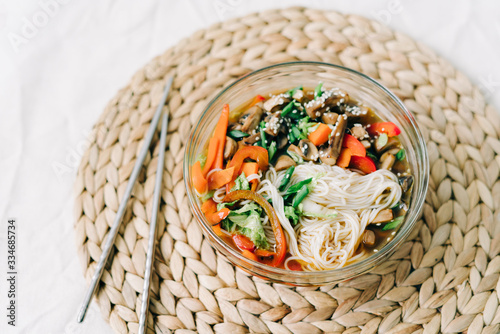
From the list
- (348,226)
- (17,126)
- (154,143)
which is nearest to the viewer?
(348,226)

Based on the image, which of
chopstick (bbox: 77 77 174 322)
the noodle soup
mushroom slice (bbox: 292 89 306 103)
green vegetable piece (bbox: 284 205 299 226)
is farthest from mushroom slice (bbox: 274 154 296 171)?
chopstick (bbox: 77 77 174 322)

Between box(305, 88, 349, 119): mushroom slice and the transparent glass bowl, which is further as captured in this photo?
box(305, 88, 349, 119): mushroom slice

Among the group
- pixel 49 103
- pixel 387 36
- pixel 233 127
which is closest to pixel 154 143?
pixel 233 127

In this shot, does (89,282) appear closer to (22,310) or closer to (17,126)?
(22,310)

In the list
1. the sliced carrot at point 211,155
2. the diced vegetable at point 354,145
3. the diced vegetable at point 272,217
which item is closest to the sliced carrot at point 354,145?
the diced vegetable at point 354,145

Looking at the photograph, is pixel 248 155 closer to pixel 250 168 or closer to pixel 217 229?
pixel 250 168

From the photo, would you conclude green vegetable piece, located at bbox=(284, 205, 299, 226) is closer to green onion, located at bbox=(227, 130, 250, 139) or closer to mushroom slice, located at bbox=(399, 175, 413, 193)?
green onion, located at bbox=(227, 130, 250, 139)

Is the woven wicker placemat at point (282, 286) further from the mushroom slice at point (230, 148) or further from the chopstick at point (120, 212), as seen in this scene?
the mushroom slice at point (230, 148)
